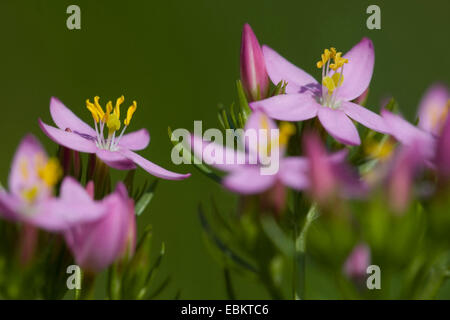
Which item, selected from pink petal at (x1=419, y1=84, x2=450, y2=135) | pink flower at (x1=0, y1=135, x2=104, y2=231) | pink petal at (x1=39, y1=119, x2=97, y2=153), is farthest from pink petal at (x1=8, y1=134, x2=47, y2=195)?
pink petal at (x1=419, y1=84, x2=450, y2=135)

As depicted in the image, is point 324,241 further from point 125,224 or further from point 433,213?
point 125,224

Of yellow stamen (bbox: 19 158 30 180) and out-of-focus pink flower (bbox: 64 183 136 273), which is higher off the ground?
yellow stamen (bbox: 19 158 30 180)

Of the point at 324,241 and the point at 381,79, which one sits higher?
the point at 381,79

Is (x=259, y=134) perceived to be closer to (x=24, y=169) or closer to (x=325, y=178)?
(x=325, y=178)

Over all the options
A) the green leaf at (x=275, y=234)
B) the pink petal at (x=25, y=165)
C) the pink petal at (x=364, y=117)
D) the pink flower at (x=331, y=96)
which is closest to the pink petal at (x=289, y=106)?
the pink flower at (x=331, y=96)

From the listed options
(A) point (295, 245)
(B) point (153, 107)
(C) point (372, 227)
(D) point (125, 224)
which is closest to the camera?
(C) point (372, 227)

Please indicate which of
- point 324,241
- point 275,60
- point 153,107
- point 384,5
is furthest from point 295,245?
point 384,5

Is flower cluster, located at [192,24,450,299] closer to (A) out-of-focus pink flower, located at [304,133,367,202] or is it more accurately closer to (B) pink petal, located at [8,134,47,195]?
(A) out-of-focus pink flower, located at [304,133,367,202]
